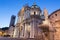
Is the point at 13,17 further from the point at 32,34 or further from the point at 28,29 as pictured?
the point at 32,34

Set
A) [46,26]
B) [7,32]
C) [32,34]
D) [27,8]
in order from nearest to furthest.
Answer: [46,26], [32,34], [27,8], [7,32]

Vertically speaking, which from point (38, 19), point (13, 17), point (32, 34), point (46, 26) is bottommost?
point (32, 34)

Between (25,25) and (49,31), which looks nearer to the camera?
(49,31)

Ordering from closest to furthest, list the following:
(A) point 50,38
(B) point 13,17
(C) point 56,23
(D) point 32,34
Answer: (A) point 50,38
(C) point 56,23
(D) point 32,34
(B) point 13,17

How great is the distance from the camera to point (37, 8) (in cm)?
3186

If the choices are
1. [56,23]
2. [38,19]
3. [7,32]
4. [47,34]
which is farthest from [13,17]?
[47,34]

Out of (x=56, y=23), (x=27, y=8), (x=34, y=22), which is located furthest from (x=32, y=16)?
(x=56, y=23)

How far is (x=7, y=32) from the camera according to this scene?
45.7m

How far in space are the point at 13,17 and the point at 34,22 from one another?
28019 mm

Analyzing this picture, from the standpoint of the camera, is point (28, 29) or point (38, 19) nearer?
point (38, 19)

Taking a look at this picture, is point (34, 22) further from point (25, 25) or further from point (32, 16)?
point (25, 25)

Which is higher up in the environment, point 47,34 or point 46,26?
point 46,26

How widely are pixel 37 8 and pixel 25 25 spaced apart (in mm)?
6637

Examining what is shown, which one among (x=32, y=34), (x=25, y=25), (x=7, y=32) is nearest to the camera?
(x=32, y=34)
